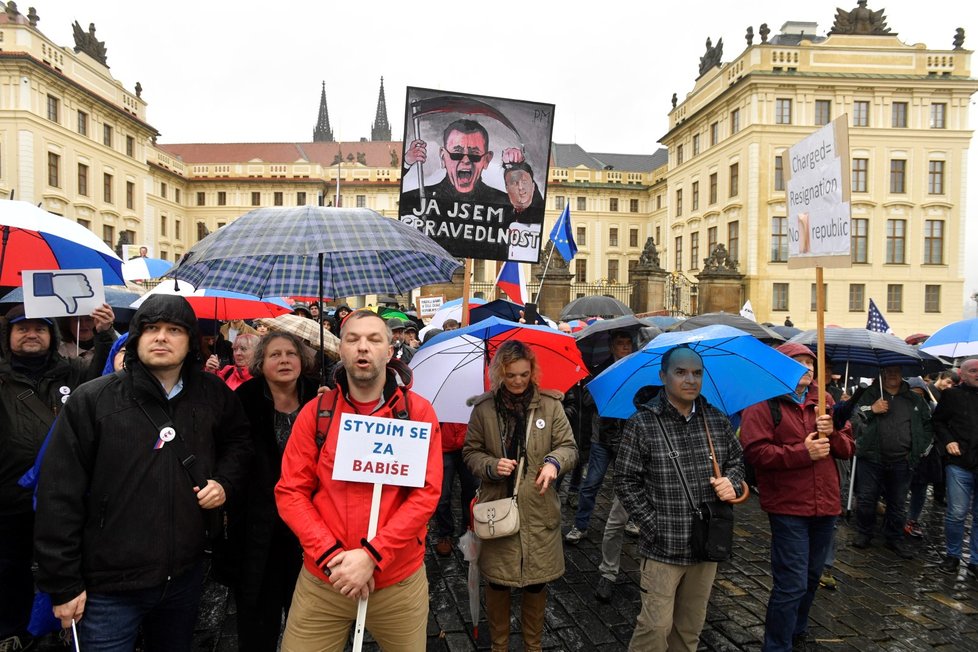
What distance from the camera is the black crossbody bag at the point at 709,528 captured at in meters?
3.08

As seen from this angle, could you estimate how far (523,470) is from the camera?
11.2ft

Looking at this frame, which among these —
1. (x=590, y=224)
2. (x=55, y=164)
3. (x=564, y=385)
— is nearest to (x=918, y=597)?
(x=564, y=385)

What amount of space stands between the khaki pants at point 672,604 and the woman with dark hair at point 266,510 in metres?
1.91

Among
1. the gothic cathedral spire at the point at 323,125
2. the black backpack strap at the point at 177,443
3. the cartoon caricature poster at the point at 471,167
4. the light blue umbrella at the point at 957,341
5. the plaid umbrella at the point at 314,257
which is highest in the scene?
the gothic cathedral spire at the point at 323,125

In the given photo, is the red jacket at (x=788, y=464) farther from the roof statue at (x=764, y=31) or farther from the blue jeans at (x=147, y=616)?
the roof statue at (x=764, y=31)

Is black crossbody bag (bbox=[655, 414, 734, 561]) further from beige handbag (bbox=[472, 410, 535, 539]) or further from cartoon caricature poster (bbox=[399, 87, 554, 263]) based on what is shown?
cartoon caricature poster (bbox=[399, 87, 554, 263])

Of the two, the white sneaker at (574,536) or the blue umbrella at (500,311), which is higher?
the blue umbrella at (500,311)

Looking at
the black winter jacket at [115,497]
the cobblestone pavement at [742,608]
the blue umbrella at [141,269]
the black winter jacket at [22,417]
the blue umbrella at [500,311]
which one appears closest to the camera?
the black winter jacket at [115,497]

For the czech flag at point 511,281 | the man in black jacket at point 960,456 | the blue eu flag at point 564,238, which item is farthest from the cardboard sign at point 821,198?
the blue eu flag at point 564,238

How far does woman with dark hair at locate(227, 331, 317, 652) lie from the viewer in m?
2.99

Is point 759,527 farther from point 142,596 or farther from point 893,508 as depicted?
point 142,596

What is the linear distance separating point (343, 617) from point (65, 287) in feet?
9.17

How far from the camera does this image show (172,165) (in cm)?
5400

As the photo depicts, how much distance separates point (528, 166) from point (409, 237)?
89.4 inches
